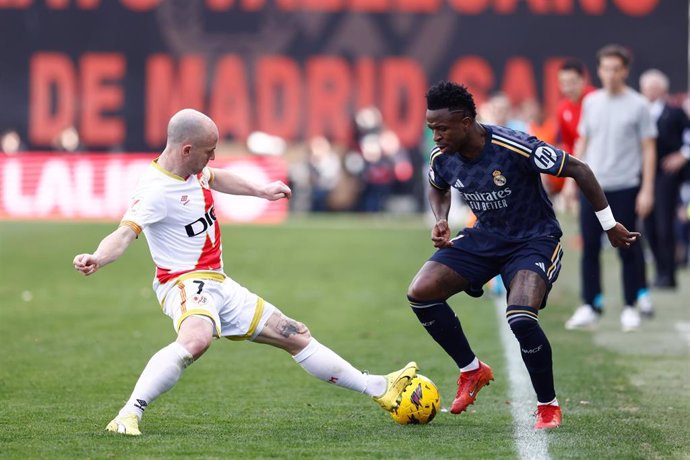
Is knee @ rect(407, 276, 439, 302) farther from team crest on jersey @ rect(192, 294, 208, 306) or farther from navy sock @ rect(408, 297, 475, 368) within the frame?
team crest on jersey @ rect(192, 294, 208, 306)

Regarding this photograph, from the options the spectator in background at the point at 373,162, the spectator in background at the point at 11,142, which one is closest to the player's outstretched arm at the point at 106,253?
the spectator in background at the point at 373,162

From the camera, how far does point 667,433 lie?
675cm

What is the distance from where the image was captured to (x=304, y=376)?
8836 millimetres

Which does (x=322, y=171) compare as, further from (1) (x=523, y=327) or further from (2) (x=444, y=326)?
(1) (x=523, y=327)

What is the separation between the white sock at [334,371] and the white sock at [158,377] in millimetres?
747

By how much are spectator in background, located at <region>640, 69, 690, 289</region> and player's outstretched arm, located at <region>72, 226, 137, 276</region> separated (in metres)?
8.88

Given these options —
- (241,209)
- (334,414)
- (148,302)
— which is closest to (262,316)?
(334,414)

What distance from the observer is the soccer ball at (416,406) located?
6.98 m

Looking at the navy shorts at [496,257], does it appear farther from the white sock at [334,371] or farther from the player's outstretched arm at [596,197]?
the white sock at [334,371]

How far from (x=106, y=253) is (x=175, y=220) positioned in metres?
0.49

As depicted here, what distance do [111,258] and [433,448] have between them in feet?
6.02

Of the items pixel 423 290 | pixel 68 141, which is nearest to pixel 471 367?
pixel 423 290

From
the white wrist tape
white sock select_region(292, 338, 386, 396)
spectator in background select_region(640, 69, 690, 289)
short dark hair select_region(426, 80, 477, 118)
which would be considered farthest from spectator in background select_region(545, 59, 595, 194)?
white sock select_region(292, 338, 386, 396)

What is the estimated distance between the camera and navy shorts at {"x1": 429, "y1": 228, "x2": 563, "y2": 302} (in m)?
7.09
